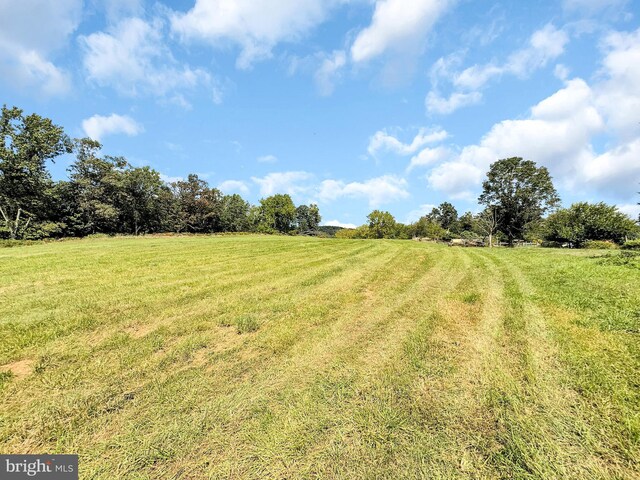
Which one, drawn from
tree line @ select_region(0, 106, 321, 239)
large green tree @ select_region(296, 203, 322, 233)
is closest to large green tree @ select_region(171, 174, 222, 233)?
tree line @ select_region(0, 106, 321, 239)

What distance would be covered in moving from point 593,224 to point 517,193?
13659mm

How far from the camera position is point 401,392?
9.89 ft

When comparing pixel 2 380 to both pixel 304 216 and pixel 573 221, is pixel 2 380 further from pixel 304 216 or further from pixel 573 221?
pixel 304 216

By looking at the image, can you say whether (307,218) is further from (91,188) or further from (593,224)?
(593,224)

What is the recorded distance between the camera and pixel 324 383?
320cm

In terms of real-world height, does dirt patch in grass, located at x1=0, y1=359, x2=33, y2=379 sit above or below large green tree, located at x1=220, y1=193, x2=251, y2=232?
below

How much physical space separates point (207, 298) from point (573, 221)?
41960 millimetres

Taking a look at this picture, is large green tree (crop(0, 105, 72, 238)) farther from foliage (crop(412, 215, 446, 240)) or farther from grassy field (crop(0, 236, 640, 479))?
foliage (crop(412, 215, 446, 240))

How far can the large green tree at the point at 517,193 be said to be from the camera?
134ft

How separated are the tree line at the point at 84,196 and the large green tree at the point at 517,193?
57.7m

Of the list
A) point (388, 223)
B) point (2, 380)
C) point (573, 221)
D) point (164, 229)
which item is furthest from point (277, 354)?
point (388, 223)

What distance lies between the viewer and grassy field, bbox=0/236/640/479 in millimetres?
2164

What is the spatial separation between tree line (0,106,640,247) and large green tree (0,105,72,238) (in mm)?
84

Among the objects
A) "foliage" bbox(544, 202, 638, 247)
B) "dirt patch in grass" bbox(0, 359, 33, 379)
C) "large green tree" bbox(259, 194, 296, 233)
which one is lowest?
"dirt patch in grass" bbox(0, 359, 33, 379)
